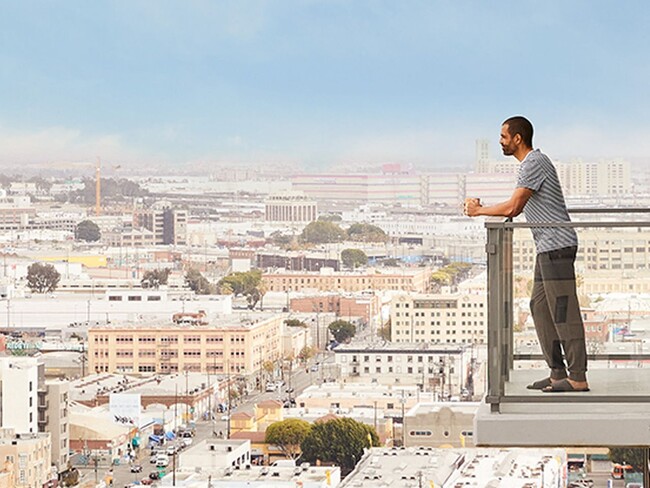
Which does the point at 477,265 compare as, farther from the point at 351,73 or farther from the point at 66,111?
the point at 66,111

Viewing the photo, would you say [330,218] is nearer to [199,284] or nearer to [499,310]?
[199,284]

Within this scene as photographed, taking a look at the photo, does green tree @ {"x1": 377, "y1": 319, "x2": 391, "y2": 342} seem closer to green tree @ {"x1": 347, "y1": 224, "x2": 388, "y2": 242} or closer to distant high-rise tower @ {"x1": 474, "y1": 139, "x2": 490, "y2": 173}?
green tree @ {"x1": 347, "y1": 224, "x2": 388, "y2": 242}

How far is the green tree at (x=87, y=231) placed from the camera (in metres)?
23.2

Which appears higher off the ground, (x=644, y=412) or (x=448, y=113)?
(x=448, y=113)

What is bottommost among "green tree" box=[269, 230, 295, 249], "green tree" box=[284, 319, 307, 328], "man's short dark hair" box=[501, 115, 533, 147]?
"green tree" box=[284, 319, 307, 328]

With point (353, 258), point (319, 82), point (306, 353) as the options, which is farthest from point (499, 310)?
point (319, 82)

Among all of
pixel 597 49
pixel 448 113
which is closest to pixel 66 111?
pixel 448 113

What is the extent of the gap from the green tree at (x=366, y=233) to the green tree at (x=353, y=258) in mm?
835

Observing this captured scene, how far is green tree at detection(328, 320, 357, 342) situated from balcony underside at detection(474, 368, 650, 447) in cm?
1597

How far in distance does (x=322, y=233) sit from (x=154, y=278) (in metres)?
3.39

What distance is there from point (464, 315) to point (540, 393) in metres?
14.8

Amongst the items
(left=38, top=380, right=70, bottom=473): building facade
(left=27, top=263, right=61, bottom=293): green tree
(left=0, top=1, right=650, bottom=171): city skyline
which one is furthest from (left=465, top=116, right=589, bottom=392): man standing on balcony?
(left=0, top=1, right=650, bottom=171): city skyline

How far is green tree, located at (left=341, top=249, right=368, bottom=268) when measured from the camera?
20.9 meters

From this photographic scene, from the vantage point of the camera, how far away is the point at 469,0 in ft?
93.0
